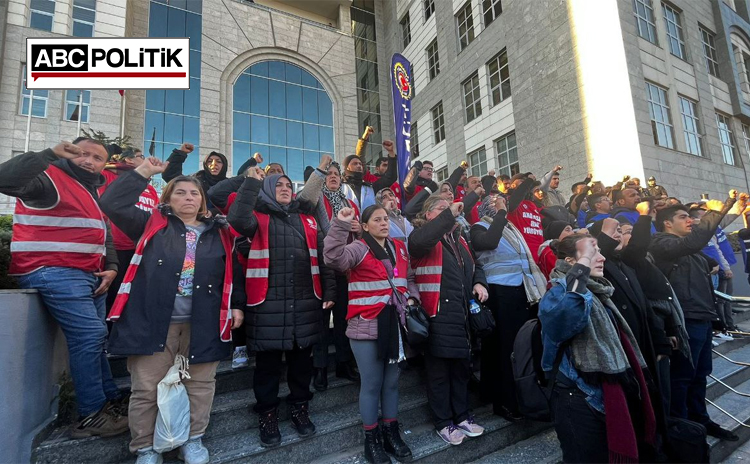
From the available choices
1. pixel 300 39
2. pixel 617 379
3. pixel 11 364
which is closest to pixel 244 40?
pixel 300 39

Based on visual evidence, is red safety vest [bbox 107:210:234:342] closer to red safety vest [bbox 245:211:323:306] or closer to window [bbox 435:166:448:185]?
red safety vest [bbox 245:211:323:306]

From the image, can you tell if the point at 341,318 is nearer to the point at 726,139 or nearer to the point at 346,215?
the point at 346,215

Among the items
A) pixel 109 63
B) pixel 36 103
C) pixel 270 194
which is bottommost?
pixel 270 194

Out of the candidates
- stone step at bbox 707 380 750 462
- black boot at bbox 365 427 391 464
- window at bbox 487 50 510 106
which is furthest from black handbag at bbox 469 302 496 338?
window at bbox 487 50 510 106

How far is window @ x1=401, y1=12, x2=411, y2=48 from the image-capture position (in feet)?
66.4

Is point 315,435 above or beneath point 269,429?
beneath

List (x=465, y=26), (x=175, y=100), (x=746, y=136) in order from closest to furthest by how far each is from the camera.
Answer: (x=746, y=136), (x=465, y=26), (x=175, y=100)

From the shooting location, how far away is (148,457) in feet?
7.47

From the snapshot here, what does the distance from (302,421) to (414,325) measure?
3.99 feet

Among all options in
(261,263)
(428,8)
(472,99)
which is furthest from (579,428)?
(428,8)

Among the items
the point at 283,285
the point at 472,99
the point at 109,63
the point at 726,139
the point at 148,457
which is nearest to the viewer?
the point at 148,457

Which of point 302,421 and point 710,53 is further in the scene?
point 710,53

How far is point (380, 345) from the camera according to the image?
2711 mm

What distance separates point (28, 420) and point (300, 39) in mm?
20518
